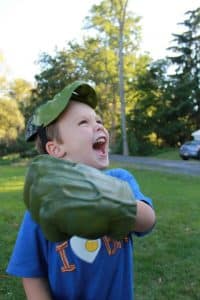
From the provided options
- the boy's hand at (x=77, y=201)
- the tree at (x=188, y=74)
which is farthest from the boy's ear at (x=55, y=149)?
the tree at (x=188, y=74)

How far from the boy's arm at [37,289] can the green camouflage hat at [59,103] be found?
56 cm

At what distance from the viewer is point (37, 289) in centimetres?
179

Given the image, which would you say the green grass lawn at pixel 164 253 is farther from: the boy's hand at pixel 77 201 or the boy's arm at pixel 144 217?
the boy's hand at pixel 77 201

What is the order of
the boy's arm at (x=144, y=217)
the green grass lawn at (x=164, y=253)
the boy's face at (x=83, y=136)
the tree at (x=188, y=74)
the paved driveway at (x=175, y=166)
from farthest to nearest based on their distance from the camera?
the tree at (x=188, y=74) < the paved driveway at (x=175, y=166) < the green grass lawn at (x=164, y=253) < the boy's face at (x=83, y=136) < the boy's arm at (x=144, y=217)

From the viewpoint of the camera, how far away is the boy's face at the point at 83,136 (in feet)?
5.35

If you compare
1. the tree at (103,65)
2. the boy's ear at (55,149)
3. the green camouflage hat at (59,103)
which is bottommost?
the boy's ear at (55,149)

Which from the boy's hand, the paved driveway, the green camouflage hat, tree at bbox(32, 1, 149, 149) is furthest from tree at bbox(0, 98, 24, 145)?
the boy's hand

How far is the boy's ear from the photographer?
5.80 feet

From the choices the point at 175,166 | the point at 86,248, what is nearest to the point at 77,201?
the point at 86,248

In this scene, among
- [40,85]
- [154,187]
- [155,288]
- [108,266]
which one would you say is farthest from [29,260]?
[40,85]

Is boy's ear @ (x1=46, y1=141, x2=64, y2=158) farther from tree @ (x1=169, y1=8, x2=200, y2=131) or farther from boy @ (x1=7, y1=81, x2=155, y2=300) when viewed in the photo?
tree @ (x1=169, y1=8, x2=200, y2=131)

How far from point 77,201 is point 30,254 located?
2.26 feet

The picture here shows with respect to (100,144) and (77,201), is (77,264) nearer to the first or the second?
(100,144)

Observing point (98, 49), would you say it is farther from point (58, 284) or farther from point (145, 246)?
point (58, 284)
